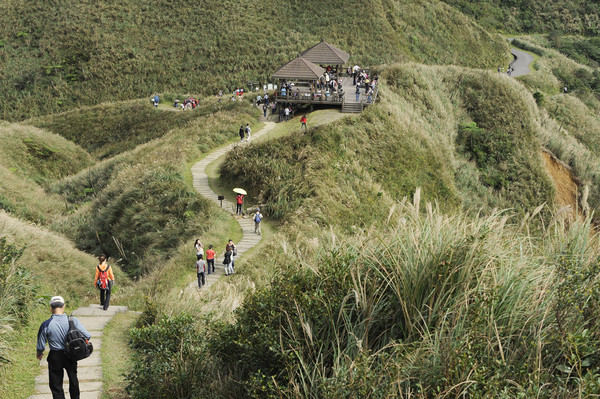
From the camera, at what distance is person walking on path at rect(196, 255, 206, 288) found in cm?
1520

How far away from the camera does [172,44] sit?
200ft

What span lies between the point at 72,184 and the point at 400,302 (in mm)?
27397

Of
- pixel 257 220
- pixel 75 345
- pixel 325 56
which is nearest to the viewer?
pixel 75 345

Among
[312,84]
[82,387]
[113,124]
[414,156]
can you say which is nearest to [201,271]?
[82,387]

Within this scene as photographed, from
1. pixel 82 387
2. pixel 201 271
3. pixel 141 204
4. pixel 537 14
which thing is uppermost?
pixel 537 14

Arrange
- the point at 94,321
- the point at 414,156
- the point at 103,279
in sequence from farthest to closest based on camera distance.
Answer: the point at 414,156 < the point at 103,279 < the point at 94,321

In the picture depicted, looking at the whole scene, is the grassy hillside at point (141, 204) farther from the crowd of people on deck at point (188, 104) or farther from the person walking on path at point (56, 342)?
the crowd of people on deck at point (188, 104)

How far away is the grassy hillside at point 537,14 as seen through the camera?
96.6m

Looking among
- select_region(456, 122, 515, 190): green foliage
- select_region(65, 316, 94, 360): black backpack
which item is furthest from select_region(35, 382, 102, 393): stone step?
select_region(456, 122, 515, 190): green foliage

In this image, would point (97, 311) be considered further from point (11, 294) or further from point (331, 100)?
point (331, 100)

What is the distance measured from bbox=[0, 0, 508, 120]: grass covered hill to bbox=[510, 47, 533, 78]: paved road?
4.04 m

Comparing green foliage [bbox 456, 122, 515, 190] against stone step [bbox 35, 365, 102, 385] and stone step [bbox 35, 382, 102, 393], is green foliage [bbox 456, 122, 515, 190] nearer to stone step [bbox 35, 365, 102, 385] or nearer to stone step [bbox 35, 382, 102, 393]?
stone step [bbox 35, 365, 102, 385]

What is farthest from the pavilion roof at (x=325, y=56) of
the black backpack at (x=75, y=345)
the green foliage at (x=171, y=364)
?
the black backpack at (x=75, y=345)

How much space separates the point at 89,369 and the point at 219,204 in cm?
1306
